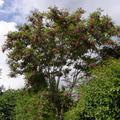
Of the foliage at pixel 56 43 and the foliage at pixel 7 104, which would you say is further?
the foliage at pixel 7 104

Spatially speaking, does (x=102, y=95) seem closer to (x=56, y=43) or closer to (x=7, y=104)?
(x=56, y=43)

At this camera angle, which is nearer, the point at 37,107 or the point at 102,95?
the point at 102,95

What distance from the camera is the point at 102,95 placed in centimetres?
2408

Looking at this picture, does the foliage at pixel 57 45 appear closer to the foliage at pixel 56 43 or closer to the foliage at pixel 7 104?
the foliage at pixel 56 43

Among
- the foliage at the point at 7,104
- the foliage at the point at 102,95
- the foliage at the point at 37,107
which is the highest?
the foliage at the point at 7,104

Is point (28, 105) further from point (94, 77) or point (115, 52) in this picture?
point (94, 77)

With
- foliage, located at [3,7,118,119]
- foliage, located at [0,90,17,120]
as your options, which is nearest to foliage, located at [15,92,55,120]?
foliage, located at [3,7,118,119]

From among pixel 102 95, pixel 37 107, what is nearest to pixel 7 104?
pixel 37 107

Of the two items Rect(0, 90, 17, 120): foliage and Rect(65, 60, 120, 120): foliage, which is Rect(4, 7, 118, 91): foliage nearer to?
Rect(65, 60, 120, 120): foliage

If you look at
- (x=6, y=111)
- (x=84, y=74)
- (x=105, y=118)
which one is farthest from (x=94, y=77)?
(x=6, y=111)

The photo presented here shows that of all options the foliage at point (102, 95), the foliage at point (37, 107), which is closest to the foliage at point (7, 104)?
the foliage at point (37, 107)

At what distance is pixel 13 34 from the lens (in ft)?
106

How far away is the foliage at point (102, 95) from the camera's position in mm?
23703

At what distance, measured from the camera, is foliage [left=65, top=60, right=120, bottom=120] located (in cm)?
2370
